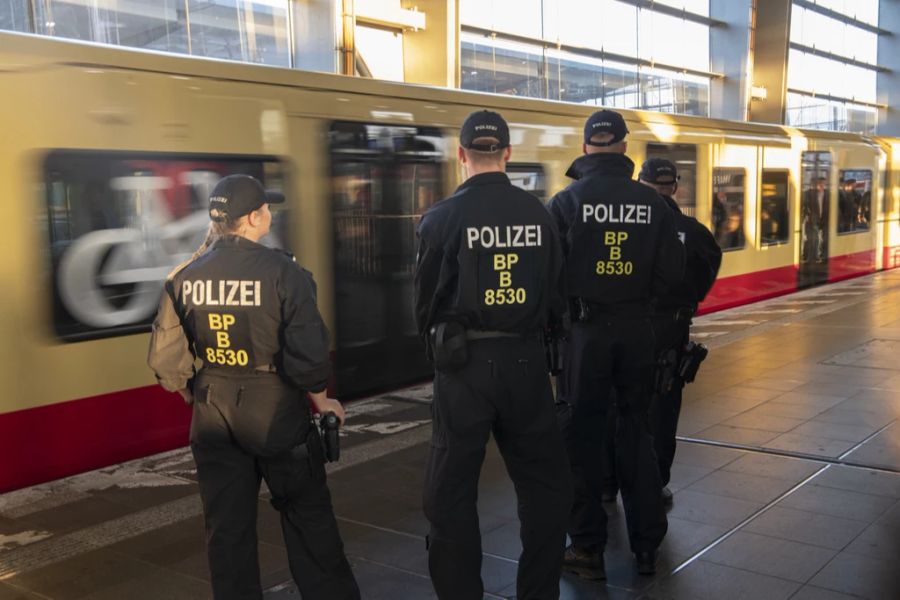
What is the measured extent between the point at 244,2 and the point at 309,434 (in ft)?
35.6

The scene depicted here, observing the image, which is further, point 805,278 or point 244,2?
point 805,278

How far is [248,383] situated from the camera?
10.8ft

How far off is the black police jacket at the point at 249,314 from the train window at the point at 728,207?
32.0 ft

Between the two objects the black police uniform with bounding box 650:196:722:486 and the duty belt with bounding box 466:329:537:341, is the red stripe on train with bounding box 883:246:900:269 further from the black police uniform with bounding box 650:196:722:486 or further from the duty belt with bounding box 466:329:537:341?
the duty belt with bounding box 466:329:537:341

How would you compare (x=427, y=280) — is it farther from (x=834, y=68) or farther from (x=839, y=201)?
(x=834, y=68)

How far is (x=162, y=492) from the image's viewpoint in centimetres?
541

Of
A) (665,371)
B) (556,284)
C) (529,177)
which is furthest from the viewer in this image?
(529,177)

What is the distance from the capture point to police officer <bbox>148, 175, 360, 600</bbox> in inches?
128

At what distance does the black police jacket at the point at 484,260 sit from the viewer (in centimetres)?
333

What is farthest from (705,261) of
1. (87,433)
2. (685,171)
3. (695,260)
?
(685,171)

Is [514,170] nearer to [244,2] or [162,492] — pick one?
[162,492]

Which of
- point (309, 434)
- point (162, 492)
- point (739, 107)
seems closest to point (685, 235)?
point (309, 434)

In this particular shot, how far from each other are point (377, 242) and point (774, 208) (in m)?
8.46

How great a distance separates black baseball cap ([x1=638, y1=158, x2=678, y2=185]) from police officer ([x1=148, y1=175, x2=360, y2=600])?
6.98ft
